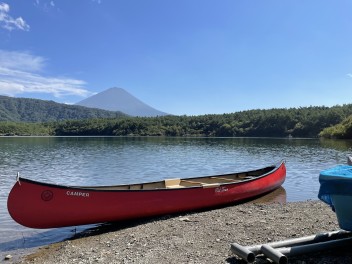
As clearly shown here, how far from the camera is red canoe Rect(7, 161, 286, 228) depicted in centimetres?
1261

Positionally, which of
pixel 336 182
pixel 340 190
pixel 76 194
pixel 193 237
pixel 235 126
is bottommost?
pixel 193 237

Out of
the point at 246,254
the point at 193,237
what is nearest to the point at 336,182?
the point at 246,254

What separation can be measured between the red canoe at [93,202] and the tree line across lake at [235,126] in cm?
13245

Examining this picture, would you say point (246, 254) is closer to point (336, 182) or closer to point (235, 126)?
point (336, 182)

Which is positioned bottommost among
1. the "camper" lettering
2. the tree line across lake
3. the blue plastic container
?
the "camper" lettering

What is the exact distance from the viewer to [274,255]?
7.92m

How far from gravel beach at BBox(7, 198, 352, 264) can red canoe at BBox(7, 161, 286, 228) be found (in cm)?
55

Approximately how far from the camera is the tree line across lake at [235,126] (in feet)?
490

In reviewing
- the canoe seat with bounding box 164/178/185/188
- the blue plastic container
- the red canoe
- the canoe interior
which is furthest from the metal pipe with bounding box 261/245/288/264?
the canoe seat with bounding box 164/178/185/188

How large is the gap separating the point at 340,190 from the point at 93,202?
8796 mm

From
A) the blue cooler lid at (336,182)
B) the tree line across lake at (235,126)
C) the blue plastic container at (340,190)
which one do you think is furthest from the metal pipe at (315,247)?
the tree line across lake at (235,126)

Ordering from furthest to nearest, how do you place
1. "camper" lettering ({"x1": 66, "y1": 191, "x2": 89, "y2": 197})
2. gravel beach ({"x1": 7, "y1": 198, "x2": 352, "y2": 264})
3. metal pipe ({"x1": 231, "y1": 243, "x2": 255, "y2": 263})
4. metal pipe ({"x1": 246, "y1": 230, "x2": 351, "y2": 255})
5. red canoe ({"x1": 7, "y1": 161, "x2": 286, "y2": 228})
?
"camper" lettering ({"x1": 66, "y1": 191, "x2": 89, "y2": 197}) < red canoe ({"x1": 7, "y1": 161, "x2": 286, "y2": 228}) < gravel beach ({"x1": 7, "y1": 198, "x2": 352, "y2": 264}) < metal pipe ({"x1": 246, "y1": 230, "x2": 351, "y2": 255}) < metal pipe ({"x1": 231, "y1": 243, "x2": 255, "y2": 263})

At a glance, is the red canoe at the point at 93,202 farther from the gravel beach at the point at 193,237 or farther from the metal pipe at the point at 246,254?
the metal pipe at the point at 246,254

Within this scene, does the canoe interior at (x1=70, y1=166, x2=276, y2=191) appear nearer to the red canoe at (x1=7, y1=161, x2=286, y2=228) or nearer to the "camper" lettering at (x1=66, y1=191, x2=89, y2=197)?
the red canoe at (x1=7, y1=161, x2=286, y2=228)
